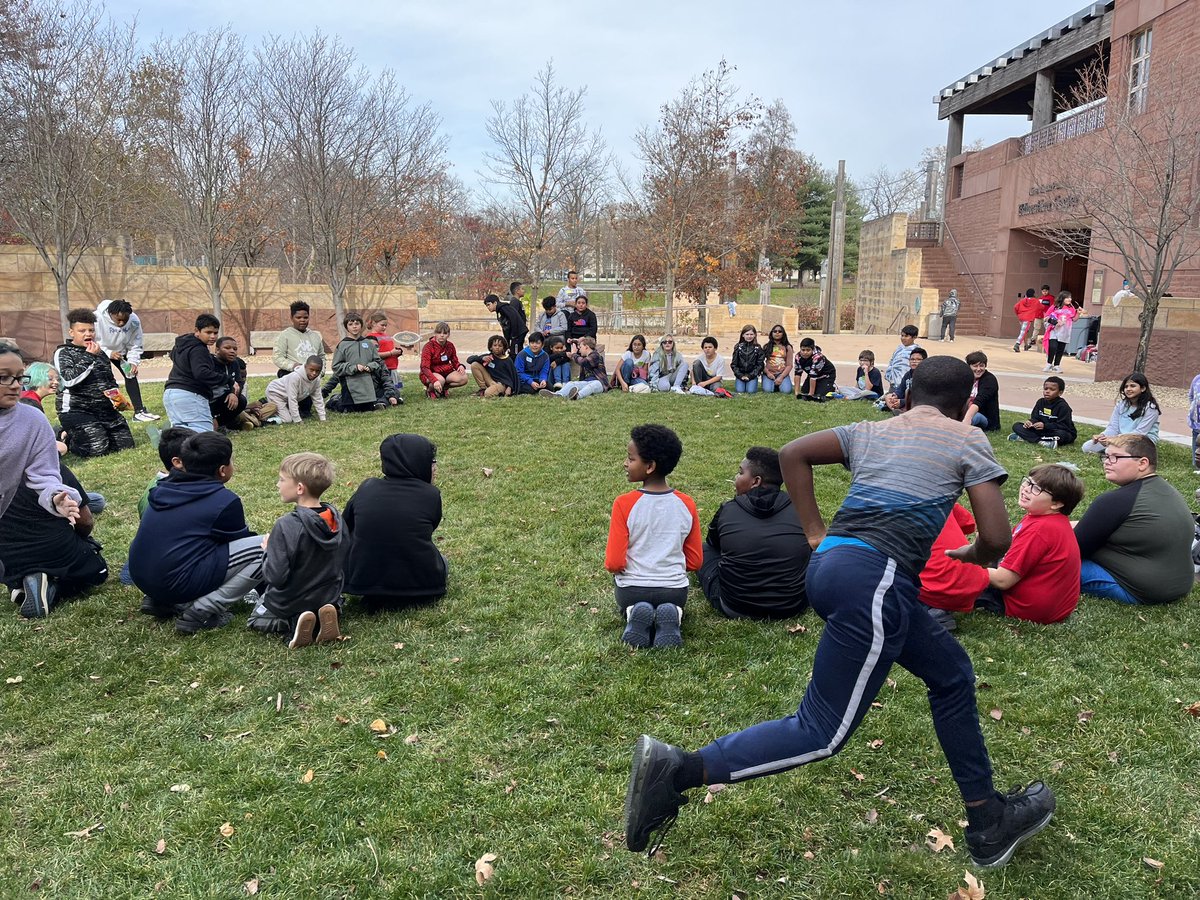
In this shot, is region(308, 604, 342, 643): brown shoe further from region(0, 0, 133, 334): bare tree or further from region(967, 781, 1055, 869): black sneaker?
region(0, 0, 133, 334): bare tree

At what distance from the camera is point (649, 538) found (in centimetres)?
471

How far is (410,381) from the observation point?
15.2 metres

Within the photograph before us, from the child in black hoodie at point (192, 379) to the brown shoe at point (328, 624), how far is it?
5.64 m

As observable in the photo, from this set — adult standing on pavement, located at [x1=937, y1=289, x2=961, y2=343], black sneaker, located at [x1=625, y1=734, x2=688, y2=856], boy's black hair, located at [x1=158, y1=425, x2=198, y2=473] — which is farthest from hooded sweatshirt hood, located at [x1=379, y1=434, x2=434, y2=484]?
adult standing on pavement, located at [x1=937, y1=289, x2=961, y2=343]

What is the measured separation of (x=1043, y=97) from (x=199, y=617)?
99.7 feet

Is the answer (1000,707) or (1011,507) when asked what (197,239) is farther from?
(1000,707)

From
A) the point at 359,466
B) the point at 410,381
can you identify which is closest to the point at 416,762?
the point at 359,466

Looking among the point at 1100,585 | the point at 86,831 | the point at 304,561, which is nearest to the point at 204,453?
the point at 304,561

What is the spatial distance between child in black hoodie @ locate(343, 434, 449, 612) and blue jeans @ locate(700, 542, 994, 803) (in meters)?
2.70

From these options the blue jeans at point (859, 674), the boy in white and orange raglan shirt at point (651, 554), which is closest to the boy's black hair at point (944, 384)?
the blue jeans at point (859, 674)

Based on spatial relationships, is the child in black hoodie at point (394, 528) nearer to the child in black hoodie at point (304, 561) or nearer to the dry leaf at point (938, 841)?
the child in black hoodie at point (304, 561)

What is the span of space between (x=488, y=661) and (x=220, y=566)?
1.70 meters

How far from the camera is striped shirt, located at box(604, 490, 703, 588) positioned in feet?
15.4

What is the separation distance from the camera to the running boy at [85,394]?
8.91 meters
